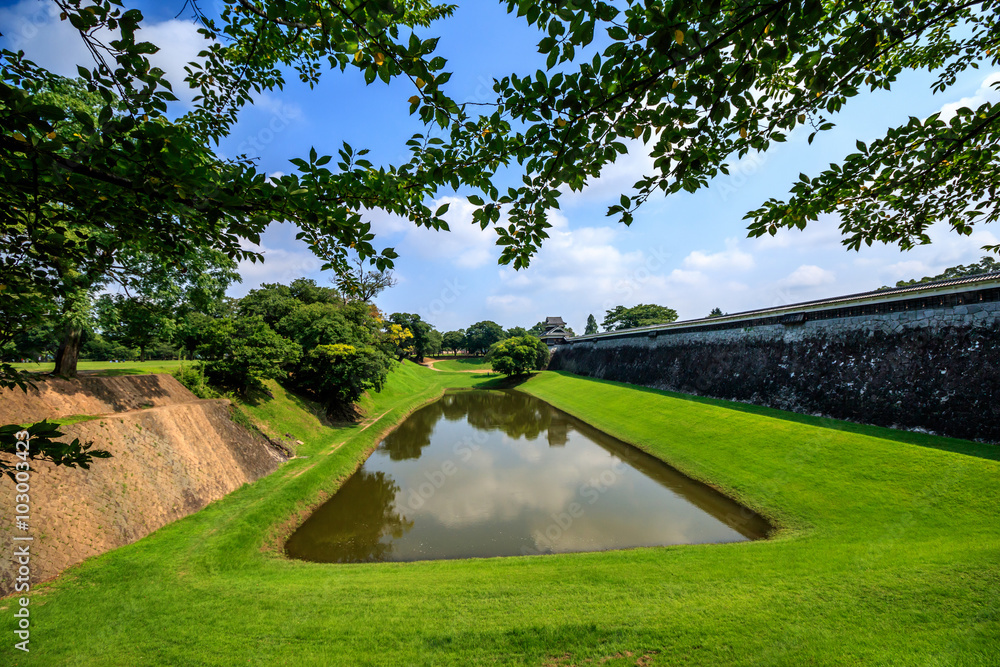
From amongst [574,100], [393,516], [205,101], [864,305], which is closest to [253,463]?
[393,516]

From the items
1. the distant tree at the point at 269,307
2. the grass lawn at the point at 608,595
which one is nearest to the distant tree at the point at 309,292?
the distant tree at the point at 269,307

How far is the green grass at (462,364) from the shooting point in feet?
172

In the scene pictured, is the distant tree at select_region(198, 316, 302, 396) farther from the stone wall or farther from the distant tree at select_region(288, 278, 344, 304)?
the stone wall

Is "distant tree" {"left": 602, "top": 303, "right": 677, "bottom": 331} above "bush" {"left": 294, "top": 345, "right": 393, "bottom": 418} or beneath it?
above

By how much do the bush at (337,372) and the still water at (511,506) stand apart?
11.7ft

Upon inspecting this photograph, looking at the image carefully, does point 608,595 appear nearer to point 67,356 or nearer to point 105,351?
point 67,356

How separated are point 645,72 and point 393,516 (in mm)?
10730

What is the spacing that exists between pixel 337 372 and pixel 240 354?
4557 mm

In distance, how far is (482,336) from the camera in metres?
59.5

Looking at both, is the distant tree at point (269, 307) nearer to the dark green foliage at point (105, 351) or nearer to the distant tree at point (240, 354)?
the distant tree at point (240, 354)

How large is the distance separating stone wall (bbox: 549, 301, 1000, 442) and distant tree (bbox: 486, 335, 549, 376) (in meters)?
18.5

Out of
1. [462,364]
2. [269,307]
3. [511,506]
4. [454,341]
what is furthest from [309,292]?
[454,341]

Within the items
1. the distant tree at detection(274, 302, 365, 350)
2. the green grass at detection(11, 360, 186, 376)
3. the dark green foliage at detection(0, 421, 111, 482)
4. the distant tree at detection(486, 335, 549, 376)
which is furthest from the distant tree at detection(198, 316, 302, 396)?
the distant tree at detection(486, 335, 549, 376)

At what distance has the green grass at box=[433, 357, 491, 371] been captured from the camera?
172 feet
